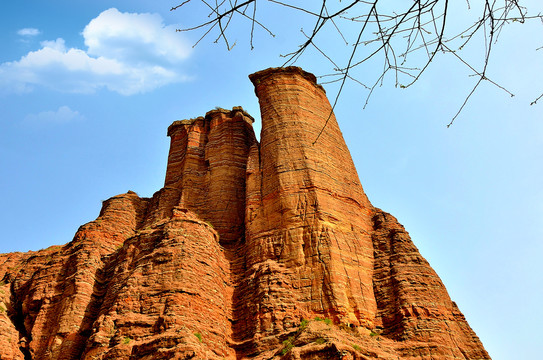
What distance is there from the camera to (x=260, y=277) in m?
24.8

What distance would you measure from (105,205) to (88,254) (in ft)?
23.4

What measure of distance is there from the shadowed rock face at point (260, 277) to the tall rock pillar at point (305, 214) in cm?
8

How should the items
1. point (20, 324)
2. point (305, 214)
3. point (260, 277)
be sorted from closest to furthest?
point (260, 277) < point (305, 214) < point (20, 324)

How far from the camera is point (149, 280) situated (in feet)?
79.4

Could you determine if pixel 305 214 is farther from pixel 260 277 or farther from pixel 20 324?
pixel 20 324

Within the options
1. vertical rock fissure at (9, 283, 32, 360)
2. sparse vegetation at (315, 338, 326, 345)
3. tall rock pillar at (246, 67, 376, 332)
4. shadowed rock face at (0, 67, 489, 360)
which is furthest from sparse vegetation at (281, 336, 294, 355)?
vertical rock fissure at (9, 283, 32, 360)

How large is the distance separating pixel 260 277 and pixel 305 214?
4487 mm

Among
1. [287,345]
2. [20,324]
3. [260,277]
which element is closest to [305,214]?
[260,277]

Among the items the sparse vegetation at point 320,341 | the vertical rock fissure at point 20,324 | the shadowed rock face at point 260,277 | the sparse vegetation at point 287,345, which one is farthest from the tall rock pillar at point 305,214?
the vertical rock fissure at point 20,324

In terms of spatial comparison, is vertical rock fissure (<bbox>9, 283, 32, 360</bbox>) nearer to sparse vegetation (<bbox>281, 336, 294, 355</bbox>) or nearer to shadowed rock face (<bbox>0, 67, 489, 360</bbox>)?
shadowed rock face (<bbox>0, 67, 489, 360</bbox>)

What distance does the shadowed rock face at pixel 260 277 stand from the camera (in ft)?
70.9

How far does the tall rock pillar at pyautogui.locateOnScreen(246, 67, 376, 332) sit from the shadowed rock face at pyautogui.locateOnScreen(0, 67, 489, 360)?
77 millimetres

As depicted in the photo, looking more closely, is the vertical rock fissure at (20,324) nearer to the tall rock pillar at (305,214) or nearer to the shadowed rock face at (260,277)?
the shadowed rock face at (260,277)

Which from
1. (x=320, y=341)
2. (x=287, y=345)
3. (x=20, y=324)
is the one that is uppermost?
(x=20, y=324)
